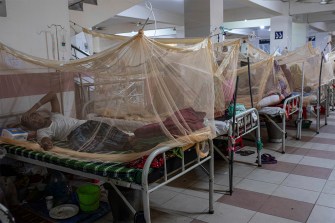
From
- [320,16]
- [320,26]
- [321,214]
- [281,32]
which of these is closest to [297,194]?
[321,214]

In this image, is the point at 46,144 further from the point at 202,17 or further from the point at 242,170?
the point at 202,17

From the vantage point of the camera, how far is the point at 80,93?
10.8 feet

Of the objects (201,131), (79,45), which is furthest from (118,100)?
(79,45)

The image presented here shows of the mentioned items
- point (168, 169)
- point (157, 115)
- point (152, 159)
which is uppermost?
point (157, 115)

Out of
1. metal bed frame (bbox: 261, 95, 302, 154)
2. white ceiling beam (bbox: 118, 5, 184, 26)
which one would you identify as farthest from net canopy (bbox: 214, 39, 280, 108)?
white ceiling beam (bbox: 118, 5, 184, 26)

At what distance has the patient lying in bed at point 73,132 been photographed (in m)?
2.49

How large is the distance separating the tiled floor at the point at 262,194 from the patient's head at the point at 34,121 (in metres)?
1.29

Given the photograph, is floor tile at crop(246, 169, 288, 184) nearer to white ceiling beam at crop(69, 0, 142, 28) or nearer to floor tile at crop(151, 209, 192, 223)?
floor tile at crop(151, 209, 192, 223)

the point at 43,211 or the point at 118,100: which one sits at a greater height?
the point at 118,100

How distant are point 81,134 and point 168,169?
102cm

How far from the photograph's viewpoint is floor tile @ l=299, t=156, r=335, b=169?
3.46m

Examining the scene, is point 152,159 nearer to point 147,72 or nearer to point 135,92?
point 147,72

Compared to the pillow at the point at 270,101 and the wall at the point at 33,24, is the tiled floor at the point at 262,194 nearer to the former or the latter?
the pillow at the point at 270,101

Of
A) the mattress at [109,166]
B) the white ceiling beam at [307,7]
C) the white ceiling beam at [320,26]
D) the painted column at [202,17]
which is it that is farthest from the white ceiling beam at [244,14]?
the mattress at [109,166]
